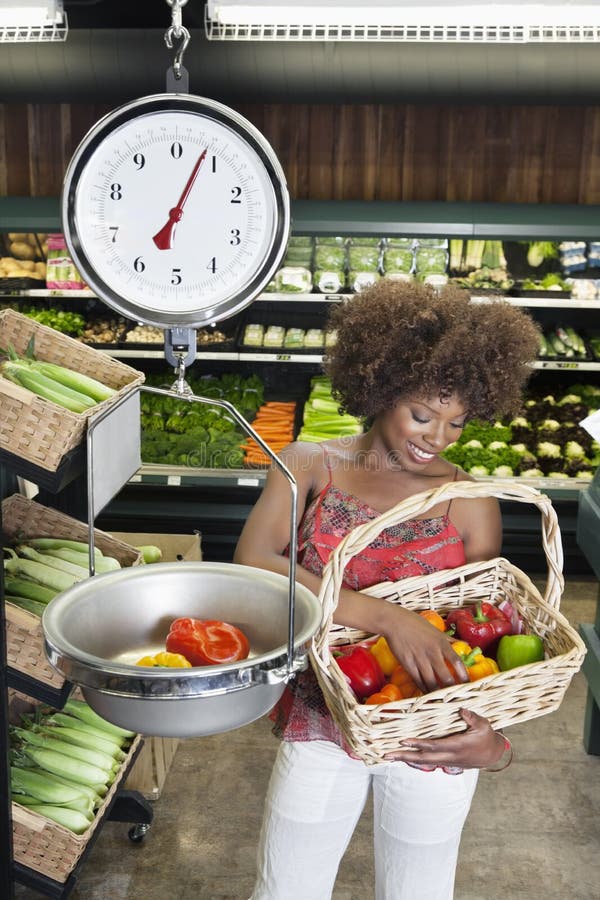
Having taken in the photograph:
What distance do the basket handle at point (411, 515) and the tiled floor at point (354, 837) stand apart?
1.48 m

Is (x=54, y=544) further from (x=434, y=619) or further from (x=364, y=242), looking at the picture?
(x=364, y=242)

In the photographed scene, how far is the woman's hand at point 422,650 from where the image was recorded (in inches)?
69.8

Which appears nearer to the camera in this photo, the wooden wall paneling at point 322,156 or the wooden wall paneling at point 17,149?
the wooden wall paneling at point 322,156

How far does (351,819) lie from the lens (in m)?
2.08

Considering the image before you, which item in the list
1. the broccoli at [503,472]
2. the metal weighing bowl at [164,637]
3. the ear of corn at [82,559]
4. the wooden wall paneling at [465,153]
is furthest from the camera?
the wooden wall paneling at [465,153]

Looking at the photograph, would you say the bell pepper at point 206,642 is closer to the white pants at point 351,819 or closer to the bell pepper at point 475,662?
the bell pepper at point 475,662

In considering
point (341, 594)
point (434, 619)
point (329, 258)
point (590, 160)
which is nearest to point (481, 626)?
point (434, 619)

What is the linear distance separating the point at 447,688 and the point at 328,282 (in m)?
3.79

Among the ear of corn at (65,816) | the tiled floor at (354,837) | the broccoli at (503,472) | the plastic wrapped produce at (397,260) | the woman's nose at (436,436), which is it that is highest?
the woman's nose at (436,436)

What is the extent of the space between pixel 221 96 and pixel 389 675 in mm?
3456

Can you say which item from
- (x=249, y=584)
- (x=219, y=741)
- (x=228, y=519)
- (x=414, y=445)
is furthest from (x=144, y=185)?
(x=228, y=519)

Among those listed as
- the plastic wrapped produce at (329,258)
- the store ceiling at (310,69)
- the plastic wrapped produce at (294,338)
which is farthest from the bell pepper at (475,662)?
the plastic wrapped produce at (329,258)

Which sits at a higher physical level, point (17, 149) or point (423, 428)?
point (17, 149)

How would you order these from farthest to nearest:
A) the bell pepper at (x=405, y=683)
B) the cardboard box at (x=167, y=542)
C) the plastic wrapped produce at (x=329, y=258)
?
1. the plastic wrapped produce at (x=329, y=258)
2. the cardboard box at (x=167, y=542)
3. the bell pepper at (x=405, y=683)
